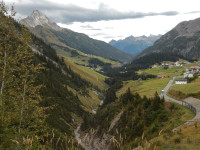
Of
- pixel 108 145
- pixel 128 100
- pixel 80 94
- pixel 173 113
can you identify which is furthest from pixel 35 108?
pixel 80 94

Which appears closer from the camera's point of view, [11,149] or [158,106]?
[11,149]

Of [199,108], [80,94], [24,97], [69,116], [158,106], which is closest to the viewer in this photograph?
[24,97]

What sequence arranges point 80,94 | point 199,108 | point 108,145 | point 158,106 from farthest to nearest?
point 80,94 < point 108,145 < point 158,106 < point 199,108

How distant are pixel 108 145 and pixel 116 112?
66.0ft

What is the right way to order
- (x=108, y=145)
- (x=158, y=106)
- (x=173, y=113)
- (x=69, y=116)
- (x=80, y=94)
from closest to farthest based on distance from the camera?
(x=173, y=113) < (x=158, y=106) < (x=108, y=145) < (x=69, y=116) < (x=80, y=94)

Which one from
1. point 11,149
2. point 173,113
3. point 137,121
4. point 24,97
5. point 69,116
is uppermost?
point 24,97

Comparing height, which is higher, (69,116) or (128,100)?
(128,100)

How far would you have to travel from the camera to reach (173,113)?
43875mm

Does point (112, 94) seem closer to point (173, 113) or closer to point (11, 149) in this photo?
point (173, 113)

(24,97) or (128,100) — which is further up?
(24,97)

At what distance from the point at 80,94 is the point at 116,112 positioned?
297 feet

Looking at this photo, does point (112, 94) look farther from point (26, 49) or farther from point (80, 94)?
point (26, 49)

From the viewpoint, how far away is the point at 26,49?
17016 millimetres

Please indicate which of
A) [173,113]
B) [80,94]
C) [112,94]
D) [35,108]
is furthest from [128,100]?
[80,94]
